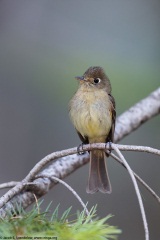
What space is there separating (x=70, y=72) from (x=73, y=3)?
9.29 ft

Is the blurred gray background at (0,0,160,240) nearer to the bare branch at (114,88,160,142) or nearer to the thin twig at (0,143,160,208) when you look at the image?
the bare branch at (114,88,160,142)

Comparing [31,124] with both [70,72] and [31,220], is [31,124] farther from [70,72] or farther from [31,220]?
[31,220]

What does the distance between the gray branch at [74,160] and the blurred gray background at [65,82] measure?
1.16 ft

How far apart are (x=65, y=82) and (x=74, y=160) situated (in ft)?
4.32

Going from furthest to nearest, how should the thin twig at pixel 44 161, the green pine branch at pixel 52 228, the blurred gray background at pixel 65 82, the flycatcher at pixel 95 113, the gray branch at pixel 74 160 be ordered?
the blurred gray background at pixel 65 82, the flycatcher at pixel 95 113, the gray branch at pixel 74 160, the thin twig at pixel 44 161, the green pine branch at pixel 52 228

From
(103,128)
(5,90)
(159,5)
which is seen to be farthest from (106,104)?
(159,5)

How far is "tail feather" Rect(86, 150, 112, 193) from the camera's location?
3.67m

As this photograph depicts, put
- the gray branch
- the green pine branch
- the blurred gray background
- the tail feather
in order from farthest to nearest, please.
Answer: the blurred gray background < the tail feather < the gray branch < the green pine branch

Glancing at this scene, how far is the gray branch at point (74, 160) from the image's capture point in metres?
3.16

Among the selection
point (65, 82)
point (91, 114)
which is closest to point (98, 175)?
point (91, 114)

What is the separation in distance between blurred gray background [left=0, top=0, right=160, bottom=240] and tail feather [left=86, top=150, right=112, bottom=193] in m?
0.60

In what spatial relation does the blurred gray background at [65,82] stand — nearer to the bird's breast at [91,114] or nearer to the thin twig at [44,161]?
the bird's breast at [91,114]

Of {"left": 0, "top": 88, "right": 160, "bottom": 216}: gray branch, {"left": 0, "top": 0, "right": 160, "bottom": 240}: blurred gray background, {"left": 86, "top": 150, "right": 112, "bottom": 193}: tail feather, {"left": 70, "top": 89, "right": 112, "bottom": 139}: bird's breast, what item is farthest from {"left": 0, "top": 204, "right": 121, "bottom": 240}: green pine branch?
{"left": 0, "top": 0, "right": 160, "bottom": 240}: blurred gray background

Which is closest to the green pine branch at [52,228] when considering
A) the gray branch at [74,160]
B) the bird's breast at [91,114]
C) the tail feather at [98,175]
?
the gray branch at [74,160]
